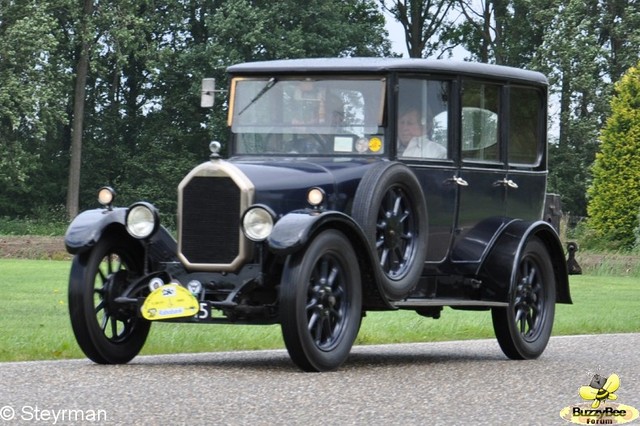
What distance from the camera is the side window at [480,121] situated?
1180 cm

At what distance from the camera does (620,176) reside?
126 feet

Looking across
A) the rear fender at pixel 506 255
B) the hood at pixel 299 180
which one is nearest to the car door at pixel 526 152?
the rear fender at pixel 506 255

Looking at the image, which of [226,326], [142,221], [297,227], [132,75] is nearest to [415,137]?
[297,227]

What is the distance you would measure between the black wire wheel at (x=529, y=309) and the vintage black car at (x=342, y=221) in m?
0.01

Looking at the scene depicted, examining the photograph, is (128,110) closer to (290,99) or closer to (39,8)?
(39,8)

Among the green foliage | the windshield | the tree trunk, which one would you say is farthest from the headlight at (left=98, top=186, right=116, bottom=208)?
the tree trunk

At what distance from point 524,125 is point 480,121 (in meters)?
0.82

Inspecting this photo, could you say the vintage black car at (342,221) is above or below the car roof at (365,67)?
below

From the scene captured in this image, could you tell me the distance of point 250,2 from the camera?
172ft

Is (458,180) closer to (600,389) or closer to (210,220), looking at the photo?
(210,220)

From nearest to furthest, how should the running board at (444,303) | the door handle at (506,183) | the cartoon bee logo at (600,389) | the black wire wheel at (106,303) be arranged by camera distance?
the cartoon bee logo at (600,389) → the black wire wheel at (106,303) → the running board at (444,303) → the door handle at (506,183)

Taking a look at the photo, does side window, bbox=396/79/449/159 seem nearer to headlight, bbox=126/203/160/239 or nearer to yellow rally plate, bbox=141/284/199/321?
headlight, bbox=126/203/160/239

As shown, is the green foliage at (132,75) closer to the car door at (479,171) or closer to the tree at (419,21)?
the tree at (419,21)

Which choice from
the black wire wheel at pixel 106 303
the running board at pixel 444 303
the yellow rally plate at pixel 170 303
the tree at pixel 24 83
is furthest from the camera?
the tree at pixel 24 83
